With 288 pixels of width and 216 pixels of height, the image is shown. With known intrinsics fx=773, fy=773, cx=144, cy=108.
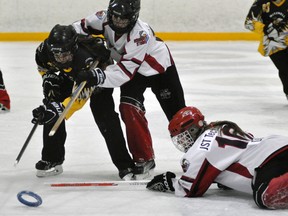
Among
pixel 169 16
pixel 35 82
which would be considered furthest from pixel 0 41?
pixel 35 82

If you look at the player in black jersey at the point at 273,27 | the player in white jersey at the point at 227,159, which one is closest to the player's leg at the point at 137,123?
the player in white jersey at the point at 227,159

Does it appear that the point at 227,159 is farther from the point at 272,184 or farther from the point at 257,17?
the point at 257,17

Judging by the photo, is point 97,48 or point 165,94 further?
point 165,94

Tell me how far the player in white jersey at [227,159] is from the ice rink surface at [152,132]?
3.2 inches

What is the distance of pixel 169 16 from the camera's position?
11828 millimetres

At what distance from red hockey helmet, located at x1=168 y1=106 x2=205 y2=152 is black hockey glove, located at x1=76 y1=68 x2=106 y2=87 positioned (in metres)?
0.53

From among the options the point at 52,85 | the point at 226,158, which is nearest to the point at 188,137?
the point at 226,158

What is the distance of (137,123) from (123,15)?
0.59 m

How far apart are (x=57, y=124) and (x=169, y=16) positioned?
8.07 m

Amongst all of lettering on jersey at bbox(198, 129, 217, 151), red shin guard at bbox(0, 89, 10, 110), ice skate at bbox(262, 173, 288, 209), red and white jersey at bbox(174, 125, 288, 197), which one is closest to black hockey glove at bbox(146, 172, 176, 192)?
red and white jersey at bbox(174, 125, 288, 197)

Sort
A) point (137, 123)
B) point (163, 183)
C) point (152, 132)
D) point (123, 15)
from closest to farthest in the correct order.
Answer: point (163, 183) → point (123, 15) → point (137, 123) → point (152, 132)

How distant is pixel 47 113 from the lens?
3.96 metres

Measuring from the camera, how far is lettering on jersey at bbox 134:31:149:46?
4121mm

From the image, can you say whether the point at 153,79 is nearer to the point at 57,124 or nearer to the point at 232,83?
the point at 57,124
